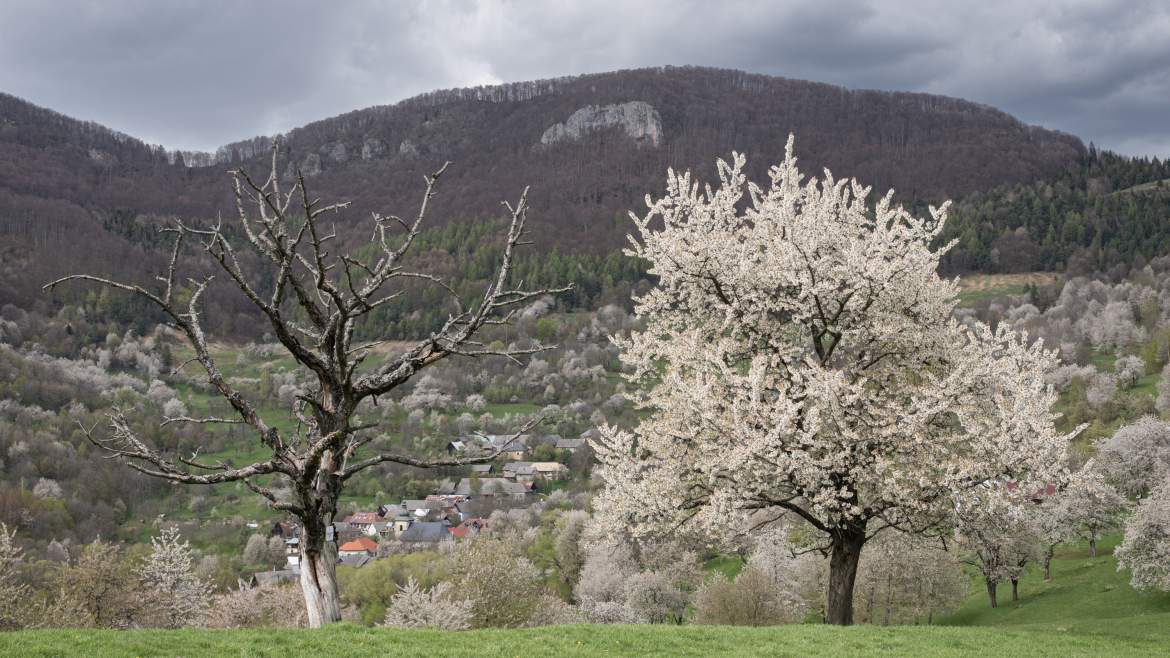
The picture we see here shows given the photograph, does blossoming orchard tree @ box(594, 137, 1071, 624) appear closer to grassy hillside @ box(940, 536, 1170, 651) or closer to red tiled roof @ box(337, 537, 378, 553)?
grassy hillside @ box(940, 536, 1170, 651)

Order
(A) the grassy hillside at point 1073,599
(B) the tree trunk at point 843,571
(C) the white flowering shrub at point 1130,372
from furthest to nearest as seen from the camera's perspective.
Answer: (C) the white flowering shrub at point 1130,372 → (A) the grassy hillside at point 1073,599 → (B) the tree trunk at point 843,571

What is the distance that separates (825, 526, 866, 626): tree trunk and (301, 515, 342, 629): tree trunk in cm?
936

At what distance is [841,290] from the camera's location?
1455cm

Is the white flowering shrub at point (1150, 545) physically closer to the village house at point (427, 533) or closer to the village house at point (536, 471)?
the village house at point (427, 533)

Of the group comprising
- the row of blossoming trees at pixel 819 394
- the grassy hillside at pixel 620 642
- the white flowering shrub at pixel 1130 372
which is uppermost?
the white flowering shrub at pixel 1130 372

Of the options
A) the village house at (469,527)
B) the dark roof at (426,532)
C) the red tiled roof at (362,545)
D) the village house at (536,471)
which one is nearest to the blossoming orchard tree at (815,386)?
the village house at (469,527)

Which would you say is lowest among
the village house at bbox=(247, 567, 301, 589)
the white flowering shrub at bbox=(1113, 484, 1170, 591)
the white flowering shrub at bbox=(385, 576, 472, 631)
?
the village house at bbox=(247, 567, 301, 589)

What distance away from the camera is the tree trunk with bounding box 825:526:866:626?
1457 centimetres

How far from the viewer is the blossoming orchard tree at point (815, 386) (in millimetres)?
12719

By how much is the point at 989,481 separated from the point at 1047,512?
37.0 metres

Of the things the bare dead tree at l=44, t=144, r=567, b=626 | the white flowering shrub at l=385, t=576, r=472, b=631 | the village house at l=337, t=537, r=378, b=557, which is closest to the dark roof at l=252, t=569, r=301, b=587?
the village house at l=337, t=537, r=378, b=557

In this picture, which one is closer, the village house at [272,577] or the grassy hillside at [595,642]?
the grassy hillside at [595,642]

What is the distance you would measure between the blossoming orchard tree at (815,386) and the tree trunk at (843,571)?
0.03 metres

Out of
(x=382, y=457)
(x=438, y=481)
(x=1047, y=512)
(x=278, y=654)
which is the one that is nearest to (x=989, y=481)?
(x=382, y=457)
